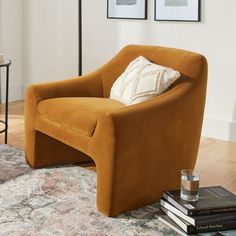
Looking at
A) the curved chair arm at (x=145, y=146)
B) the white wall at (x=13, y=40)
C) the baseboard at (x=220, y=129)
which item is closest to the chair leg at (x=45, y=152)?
the curved chair arm at (x=145, y=146)

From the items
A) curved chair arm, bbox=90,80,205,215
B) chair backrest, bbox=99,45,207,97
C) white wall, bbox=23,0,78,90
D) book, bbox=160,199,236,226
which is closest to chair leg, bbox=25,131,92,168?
chair backrest, bbox=99,45,207,97

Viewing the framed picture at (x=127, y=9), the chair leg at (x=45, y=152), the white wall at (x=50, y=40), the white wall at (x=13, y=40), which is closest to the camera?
the chair leg at (x=45, y=152)

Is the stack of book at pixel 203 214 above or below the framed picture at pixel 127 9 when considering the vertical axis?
below

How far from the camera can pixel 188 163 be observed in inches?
109

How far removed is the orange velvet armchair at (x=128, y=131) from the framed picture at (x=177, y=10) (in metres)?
0.96

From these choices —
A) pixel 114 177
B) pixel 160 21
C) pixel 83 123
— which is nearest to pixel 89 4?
pixel 160 21

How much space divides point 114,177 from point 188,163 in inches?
20.9

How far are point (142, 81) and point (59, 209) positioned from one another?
83 centimetres

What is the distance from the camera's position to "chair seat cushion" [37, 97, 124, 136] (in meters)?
2.64

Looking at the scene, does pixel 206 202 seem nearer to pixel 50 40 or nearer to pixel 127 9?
pixel 127 9

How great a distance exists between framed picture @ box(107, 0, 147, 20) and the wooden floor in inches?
47.5

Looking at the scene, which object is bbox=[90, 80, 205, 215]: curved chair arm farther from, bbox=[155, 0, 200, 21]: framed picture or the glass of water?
bbox=[155, 0, 200, 21]: framed picture

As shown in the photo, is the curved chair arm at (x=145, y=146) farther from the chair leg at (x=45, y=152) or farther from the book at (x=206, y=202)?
the chair leg at (x=45, y=152)

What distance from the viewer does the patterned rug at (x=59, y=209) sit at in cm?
233
